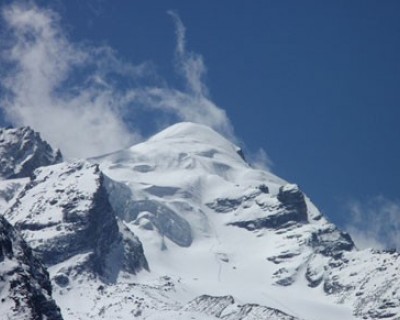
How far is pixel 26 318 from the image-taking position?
655 ft

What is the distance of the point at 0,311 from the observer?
199 meters

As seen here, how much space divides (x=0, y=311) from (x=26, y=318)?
4.63 metres
